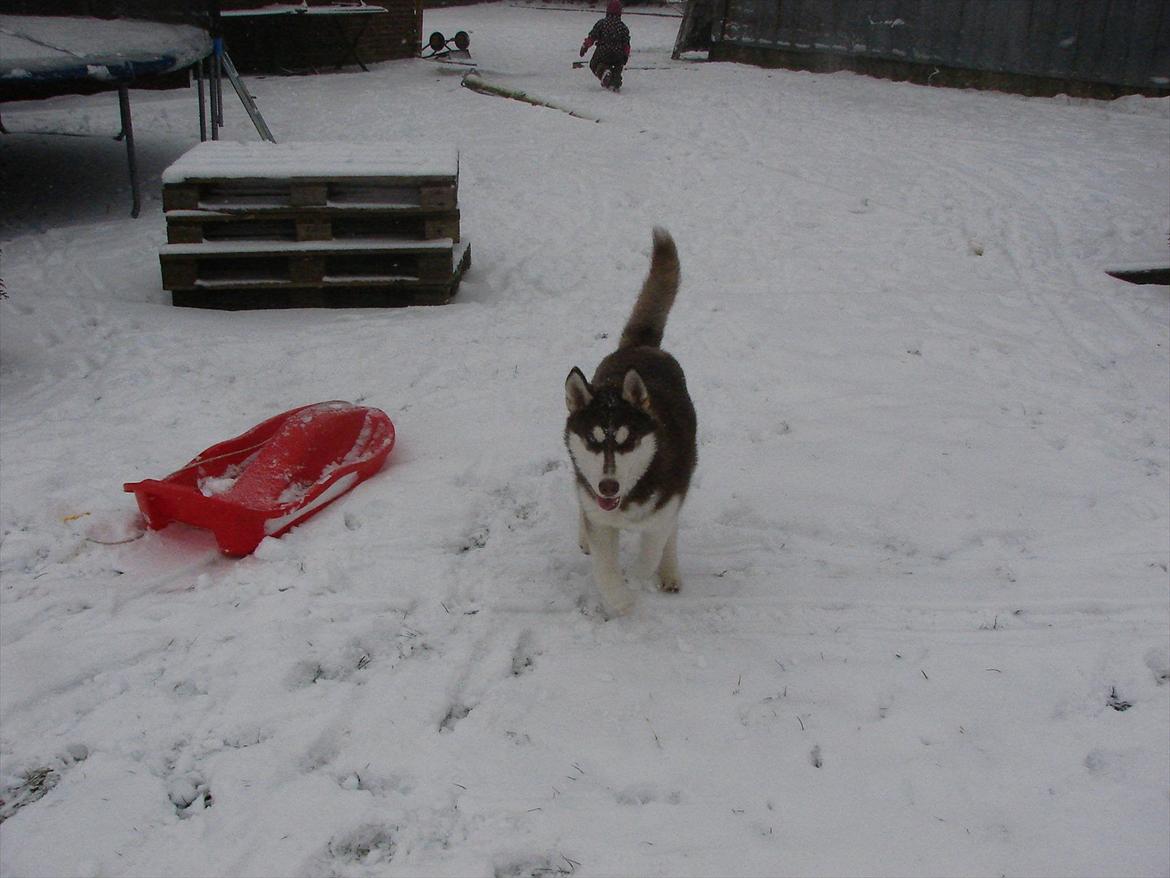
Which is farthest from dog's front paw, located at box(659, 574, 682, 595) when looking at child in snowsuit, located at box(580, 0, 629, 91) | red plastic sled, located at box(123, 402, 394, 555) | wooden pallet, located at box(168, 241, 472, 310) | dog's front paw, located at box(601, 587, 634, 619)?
child in snowsuit, located at box(580, 0, 629, 91)

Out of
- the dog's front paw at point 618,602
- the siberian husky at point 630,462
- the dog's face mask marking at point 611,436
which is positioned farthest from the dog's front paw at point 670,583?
the dog's face mask marking at point 611,436

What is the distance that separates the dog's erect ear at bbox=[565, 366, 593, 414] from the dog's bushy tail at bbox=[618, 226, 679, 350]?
2.92 ft

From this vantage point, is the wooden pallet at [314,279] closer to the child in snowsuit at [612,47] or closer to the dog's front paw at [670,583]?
the dog's front paw at [670,583]

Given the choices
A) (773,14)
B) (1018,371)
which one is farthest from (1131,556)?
(773,14)

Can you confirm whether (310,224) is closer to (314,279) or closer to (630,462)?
(314,279)

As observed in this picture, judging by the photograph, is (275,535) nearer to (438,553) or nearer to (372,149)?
(438,553)

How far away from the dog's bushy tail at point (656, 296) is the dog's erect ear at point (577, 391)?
892mm

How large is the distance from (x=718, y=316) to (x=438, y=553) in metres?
3.17

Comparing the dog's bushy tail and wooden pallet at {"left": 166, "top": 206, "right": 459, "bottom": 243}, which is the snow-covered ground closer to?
wooden pallet at {"left": 166, "top": 206, "right": 459, "bottom": 243}

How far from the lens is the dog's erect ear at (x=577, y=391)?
121 inches

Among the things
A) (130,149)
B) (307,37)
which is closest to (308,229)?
(130,149)

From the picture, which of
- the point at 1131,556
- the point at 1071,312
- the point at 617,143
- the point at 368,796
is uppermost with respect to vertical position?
the point at 617,143

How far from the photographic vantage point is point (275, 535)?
3.72 meters

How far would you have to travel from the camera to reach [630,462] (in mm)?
3029
